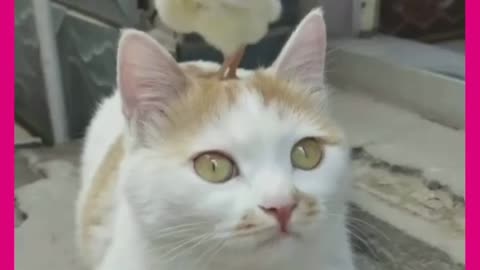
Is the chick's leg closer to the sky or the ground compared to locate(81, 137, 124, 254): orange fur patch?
closer to the sky

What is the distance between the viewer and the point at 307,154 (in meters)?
0.79

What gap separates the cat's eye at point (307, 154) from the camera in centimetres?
→ 78

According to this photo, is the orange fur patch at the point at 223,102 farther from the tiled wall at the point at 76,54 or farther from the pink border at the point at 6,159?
the tiled wall at the point at 76,54

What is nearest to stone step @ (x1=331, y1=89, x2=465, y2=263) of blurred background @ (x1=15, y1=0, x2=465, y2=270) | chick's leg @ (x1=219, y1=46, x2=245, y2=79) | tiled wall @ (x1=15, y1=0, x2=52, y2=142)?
blurred background @ (x1=15, y1=0, x2=465, y2=270)

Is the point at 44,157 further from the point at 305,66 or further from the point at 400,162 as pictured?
the point at 305,66

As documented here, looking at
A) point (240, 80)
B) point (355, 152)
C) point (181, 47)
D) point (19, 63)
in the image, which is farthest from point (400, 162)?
point (19, 63)

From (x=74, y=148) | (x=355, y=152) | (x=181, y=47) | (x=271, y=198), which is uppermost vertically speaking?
(x=271, y=198)

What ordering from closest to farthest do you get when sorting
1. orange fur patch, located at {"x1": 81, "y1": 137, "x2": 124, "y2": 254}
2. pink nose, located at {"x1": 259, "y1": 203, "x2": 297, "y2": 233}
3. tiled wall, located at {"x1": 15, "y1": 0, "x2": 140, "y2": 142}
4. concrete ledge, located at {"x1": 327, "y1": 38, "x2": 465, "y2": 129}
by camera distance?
pink nose, located at {"x1": 259, "y1": 203, "x2": 297, "y2": 233} < orange fur patch, located at {"x1": 81, "y1": 137, "x2": 124, "y2": 254} < concrete ledge, located at {"x1": 327, "y1": 38, "x2": 465, "y2": 129} < tiled wall, located at {"x1": 15, "y1": 0, "x2": 140, "y2": 142}

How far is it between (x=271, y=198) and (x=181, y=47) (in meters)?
1.03

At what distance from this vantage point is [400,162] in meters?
1.46

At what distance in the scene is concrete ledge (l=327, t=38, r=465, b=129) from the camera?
173 centimetres

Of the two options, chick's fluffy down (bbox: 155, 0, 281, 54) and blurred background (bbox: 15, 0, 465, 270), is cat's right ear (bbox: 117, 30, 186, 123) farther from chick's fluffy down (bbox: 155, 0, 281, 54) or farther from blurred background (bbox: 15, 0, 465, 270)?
blurred background (bbox: 15, 0, 465, 270)

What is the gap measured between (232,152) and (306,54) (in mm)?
171

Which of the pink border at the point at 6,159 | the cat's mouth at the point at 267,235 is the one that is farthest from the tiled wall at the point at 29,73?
the cat's mouth at the point at 267,235
